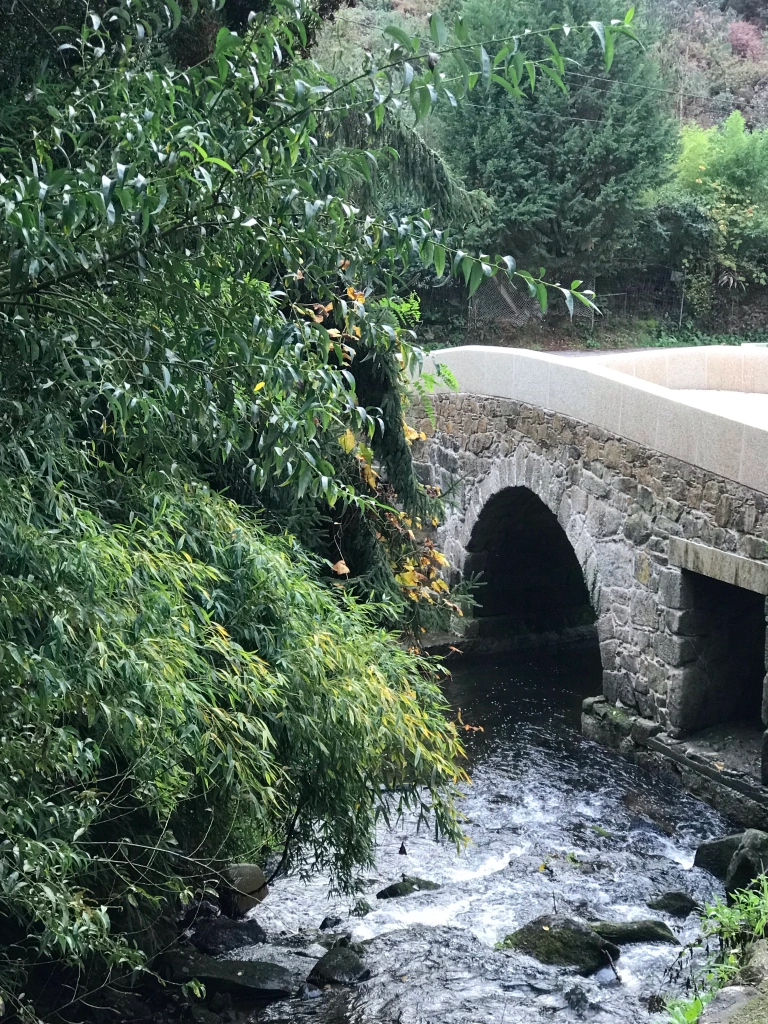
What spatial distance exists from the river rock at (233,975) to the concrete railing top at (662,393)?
12.4 ft

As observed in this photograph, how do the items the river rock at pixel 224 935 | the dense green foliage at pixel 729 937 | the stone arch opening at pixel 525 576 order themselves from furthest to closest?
the stone arch opening at pixel 525 576 < the river rock at pixel 224 935 < the dense green foliage at pixel 729 937

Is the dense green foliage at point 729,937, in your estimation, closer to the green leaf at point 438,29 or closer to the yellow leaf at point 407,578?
the yellow leaf at point 407,578

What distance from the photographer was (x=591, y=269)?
67.0 ft

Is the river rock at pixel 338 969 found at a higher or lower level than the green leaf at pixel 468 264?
lower

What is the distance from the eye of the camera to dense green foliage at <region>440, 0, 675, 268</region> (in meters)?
18.7

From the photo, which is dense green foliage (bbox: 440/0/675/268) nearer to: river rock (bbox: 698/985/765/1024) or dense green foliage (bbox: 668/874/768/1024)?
dense green foliage (bbox: 668/874/768/1024)

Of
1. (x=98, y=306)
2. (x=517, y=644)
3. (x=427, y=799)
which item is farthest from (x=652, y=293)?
(x=98, y=306)

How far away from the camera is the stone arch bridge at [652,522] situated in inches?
253

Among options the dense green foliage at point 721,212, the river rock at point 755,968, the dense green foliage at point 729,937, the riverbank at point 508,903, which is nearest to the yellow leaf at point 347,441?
the riverbank at point 508,903

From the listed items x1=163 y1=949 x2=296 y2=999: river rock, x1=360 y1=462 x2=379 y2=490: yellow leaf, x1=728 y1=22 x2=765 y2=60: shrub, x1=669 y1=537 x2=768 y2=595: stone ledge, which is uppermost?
x1=728 y1=22 x2=765 y2=60: shrub

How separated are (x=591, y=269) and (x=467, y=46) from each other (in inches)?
752

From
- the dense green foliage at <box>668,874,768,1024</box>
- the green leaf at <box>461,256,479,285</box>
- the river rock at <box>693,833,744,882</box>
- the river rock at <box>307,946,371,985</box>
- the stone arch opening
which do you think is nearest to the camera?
the green leaf at <box>461,256,479,285</box>

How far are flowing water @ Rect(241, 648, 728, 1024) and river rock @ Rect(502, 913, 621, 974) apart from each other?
6cm

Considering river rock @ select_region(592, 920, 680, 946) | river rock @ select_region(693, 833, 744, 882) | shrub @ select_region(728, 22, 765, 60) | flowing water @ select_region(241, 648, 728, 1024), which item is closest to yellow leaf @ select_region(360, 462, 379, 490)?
flowing water @ select_region(241, 648, 728, 1024)
